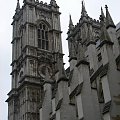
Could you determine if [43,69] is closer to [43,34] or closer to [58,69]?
[43,34]

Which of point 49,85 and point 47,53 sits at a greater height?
point 47,53

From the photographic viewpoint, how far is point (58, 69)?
3653 centimetres

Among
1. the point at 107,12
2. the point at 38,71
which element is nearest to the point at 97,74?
the point at 107,12

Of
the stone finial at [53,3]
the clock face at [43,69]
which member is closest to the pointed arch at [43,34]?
the clock face at [43,69]

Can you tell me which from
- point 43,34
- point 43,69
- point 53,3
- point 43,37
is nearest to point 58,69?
point 43,69

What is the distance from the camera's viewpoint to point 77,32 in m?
56.4

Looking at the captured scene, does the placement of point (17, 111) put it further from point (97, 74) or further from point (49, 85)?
point (97, 74)

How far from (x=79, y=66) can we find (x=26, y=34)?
23.5 metres

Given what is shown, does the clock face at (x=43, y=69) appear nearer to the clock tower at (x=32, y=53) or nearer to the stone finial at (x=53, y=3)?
the clock tower at (x=32, y=53)

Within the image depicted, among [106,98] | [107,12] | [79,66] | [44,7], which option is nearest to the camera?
[106,98]

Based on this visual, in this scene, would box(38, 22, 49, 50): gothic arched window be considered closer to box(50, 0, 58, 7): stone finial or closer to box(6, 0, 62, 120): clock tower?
box(6, 0, 62, 120): clock tower

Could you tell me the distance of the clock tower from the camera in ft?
148

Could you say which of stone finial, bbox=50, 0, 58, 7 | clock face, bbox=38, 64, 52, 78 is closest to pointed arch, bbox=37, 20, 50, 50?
clock face, bbox=38, 64, 52, 78

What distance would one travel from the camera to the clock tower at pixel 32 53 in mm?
45188
